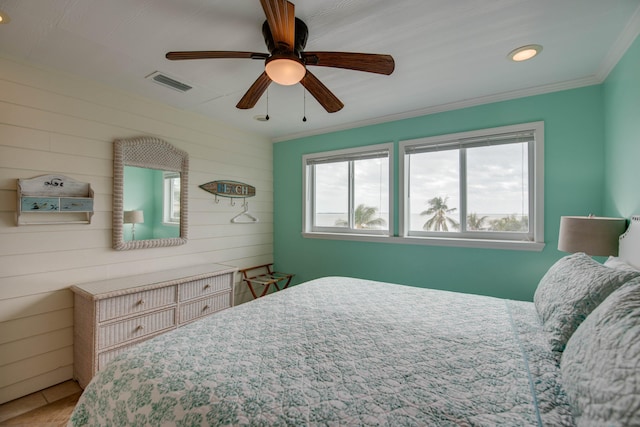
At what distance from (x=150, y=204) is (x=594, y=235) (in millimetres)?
3608

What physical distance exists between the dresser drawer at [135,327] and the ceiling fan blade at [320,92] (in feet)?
7.32

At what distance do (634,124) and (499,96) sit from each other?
1.08m

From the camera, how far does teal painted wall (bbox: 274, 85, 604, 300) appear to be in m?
2.38

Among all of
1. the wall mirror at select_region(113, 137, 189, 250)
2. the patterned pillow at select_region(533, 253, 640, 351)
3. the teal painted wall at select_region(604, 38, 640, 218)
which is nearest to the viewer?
the patterned pillow at select_region(533, 253, 640, 351)

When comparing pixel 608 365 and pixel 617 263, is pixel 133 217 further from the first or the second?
pixel 617 263

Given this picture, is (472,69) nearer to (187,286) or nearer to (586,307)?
(586,307)

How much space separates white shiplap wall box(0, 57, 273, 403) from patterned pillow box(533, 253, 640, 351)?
3.11 m

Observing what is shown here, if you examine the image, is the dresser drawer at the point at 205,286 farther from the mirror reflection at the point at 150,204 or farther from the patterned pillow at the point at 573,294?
the patterned pillow at the point at 573,294

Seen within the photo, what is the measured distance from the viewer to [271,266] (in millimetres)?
4238

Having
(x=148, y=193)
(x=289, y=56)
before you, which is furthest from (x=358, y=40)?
(x=148, y=193)

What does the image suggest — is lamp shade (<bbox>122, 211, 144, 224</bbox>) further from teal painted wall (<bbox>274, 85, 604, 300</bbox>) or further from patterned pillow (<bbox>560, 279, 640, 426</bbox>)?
patterned pillow (<bbox>560, 279, 640, 426</bbox>)

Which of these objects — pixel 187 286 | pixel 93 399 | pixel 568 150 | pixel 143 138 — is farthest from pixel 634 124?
pixel 143 138

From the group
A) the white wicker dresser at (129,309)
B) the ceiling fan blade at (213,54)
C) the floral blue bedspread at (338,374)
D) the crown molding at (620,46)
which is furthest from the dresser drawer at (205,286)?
the crown molding at (620,46)

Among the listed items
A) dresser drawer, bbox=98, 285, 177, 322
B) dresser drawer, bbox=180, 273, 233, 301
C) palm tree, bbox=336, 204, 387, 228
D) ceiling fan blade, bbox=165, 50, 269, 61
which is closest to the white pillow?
palm tree, bbox=336, 204, 387, 228
